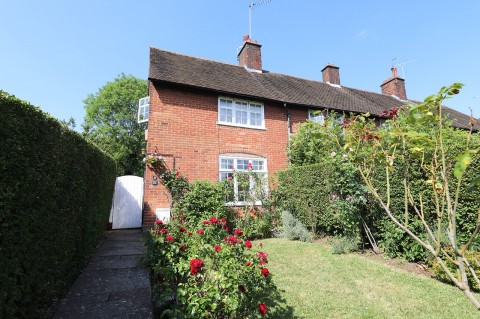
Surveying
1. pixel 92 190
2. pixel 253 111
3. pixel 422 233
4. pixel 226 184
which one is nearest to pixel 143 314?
pixel 92 190

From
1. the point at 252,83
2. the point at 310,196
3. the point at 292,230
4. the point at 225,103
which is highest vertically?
the point at 252,83

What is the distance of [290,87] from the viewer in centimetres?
→ 1394

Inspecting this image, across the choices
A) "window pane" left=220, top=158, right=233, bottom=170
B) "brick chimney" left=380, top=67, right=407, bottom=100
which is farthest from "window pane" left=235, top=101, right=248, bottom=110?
"brick chimney" left=380, top=67, right=407, bottom=100

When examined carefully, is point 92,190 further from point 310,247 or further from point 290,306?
point 310,247

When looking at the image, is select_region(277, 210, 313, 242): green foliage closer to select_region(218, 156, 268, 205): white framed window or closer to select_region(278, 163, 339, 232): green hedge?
select_region(278, 163, 339, 232): green hedge

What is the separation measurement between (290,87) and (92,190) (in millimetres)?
11504

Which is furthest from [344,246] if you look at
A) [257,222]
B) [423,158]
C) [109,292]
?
[109,292]

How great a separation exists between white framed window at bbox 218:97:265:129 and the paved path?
6.68m

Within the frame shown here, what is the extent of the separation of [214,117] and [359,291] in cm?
788

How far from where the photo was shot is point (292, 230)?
8430mm

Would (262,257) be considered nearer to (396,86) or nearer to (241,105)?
(241,105)

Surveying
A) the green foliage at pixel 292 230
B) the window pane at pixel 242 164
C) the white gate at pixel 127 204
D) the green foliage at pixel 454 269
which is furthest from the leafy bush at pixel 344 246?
the white gate at pixel 127 204

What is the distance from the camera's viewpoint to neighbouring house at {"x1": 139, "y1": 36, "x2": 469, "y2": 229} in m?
9.33

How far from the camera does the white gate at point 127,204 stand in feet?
36.1
